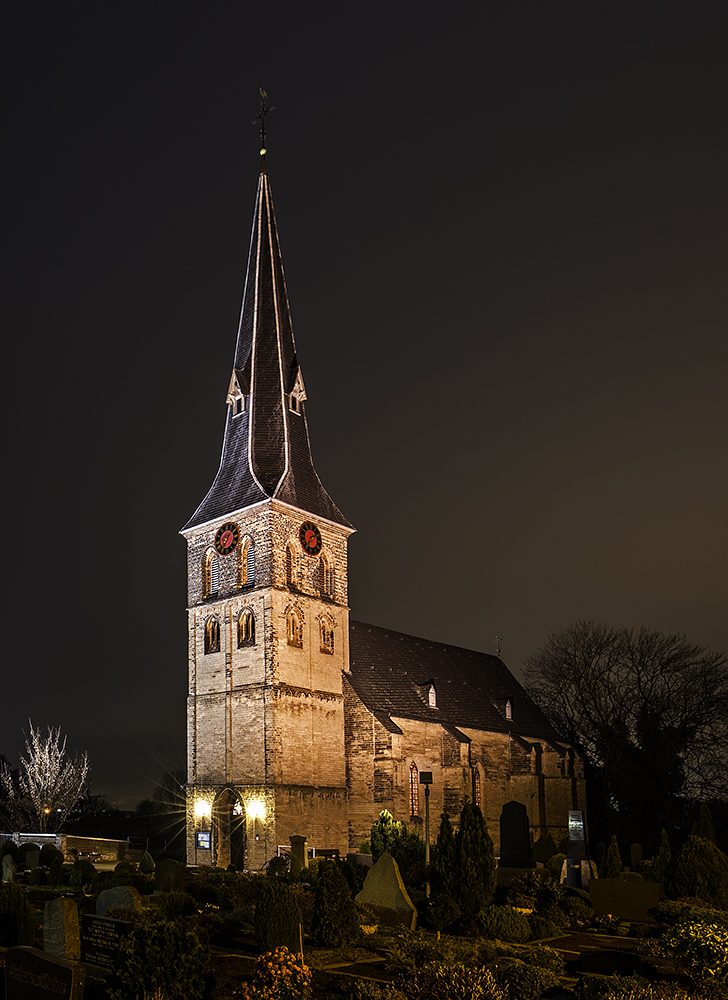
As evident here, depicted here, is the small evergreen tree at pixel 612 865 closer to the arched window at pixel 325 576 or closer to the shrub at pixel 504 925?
the shrub at pixel 504 925

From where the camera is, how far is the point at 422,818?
4209cm

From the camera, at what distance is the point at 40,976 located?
10.9 metres

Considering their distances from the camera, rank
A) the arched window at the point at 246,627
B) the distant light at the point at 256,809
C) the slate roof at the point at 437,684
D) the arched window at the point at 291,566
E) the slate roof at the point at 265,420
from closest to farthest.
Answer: the distant light at the point at 256,809
the arched window at the point at 246,627
the arched window at the point at 291,566
the slate roof at the point at 265,420
the slate roof at the point at 437,684

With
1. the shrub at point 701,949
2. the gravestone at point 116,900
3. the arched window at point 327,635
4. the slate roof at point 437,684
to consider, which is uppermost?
the arched window at point 327,635

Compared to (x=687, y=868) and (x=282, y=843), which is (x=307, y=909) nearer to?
(x=687, y=868)

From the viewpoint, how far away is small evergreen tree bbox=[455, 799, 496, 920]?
20.3 meters

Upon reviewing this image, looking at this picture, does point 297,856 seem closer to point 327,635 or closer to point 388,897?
point 388,897

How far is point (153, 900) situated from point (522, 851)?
18915 millimetres

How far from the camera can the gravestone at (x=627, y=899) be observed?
20.6 m

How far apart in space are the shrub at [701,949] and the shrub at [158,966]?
23.3 ft

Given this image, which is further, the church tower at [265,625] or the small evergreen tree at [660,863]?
the church tower at [265,625]

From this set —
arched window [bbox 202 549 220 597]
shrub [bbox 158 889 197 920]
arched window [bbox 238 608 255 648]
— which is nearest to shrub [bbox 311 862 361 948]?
shrub [bbox 158 889 197 920]

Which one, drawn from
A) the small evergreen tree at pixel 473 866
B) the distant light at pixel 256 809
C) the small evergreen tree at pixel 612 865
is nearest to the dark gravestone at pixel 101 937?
the small evergreen tree at pixel 473 866

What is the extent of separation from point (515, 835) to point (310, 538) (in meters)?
15.9
